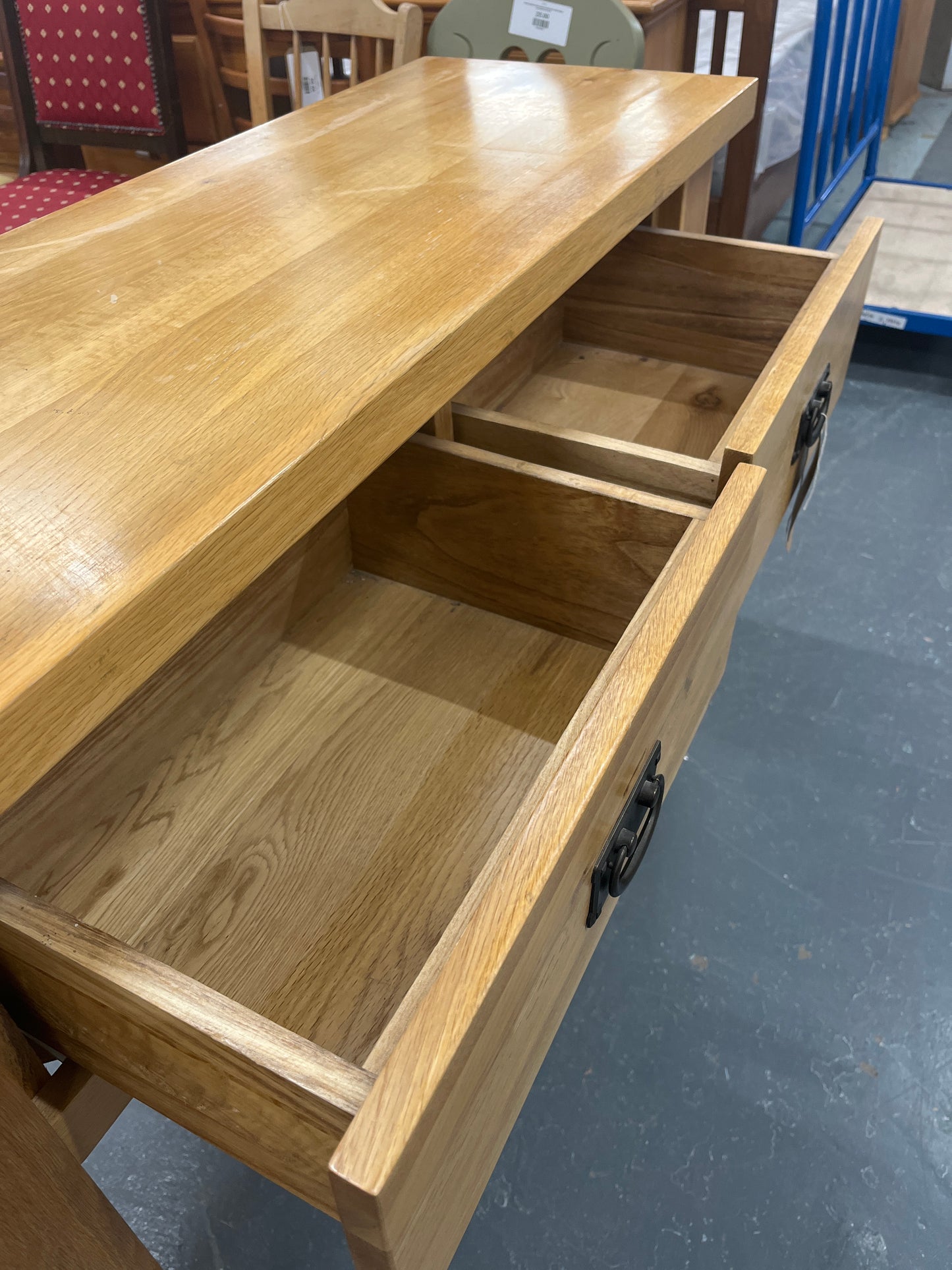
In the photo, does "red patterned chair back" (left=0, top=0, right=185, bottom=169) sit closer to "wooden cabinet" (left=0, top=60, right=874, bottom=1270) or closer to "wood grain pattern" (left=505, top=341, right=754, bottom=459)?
"wooden cabinet" (left=0, top=60, right=874, bottom=1270)

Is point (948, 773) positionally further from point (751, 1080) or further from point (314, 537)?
point (314, 537)

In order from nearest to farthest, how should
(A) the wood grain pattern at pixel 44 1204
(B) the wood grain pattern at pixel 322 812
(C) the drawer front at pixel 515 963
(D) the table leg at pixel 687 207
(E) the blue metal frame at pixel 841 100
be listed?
(C) the drawer front at pixel 515 963
(A) the wood grain pattern at pixel 44 1204
(B) the wood grain pattern at pixel 322 812
(D) the table leg at pixel 687 207
(E) the blue metal frame at pixel 841 100

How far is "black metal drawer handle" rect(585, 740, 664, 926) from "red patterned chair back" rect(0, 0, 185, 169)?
184 cm

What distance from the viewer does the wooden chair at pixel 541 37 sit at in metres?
1.46

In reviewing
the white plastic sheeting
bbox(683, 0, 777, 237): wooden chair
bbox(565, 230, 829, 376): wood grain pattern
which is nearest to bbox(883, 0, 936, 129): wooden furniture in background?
the white plastic sheeting

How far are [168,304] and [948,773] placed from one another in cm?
109

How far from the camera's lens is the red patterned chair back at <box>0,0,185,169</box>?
69.5 inches

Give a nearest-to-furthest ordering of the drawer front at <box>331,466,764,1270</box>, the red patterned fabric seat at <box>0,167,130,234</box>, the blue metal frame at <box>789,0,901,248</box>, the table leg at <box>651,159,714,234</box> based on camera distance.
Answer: the drawer front at <box>331,466,764,1270</box>
the table leg at <box>651,159,714,234</box>
the red patterned fabric seat at <box>0,167,130,234</box>
the blue metal frame at <box>789,0,901,248</box>

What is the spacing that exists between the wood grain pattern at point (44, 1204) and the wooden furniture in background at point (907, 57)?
349 cm

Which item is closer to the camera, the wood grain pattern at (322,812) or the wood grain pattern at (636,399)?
the wood grain pattern at (322,812)

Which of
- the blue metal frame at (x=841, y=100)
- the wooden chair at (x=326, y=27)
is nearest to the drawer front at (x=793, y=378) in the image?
the wooden chair at (x=326, y=27)

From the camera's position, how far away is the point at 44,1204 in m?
0.51

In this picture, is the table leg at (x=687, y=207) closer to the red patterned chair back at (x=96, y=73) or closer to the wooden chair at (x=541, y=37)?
the wooden chair at (x=541, y=37)

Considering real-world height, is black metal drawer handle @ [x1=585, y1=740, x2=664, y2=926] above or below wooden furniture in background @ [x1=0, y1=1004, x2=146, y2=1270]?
above
